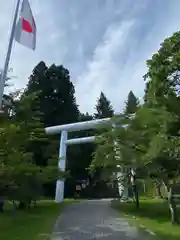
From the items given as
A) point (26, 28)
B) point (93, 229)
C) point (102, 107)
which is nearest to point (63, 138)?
point (93, 229)

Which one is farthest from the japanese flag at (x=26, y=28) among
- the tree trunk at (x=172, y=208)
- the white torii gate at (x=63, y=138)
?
the white torii gate at (x=63, y=138)

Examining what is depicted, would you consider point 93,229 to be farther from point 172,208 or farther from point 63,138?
point 63,138

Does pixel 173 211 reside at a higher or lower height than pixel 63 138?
lower

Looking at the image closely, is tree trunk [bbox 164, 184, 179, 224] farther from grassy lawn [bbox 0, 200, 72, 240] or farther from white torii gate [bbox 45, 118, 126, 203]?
white torii gate [bbox 45, 118, 126, 203]

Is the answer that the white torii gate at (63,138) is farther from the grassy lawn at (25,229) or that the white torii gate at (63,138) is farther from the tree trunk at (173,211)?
the tree trunk at (173,211)

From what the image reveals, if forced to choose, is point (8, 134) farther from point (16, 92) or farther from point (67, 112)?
point (67, 112)

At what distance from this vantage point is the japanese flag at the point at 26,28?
10617mm

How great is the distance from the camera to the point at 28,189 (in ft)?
39.6

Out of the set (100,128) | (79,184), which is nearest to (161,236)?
(100,128)

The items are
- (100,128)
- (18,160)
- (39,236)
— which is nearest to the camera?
(39,236)

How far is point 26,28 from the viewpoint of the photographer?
10.7 metres

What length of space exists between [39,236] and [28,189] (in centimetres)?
226

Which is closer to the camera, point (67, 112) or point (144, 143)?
point (144, 143)

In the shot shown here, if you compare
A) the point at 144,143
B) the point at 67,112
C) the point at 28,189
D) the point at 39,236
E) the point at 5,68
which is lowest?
the point at 39,236
